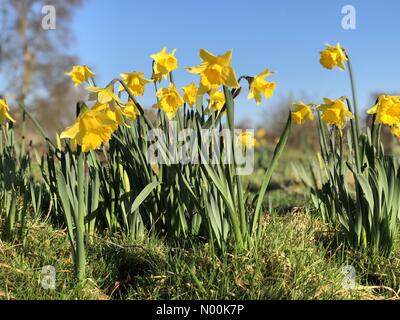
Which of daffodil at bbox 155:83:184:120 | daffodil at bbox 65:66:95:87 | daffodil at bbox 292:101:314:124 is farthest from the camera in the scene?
daffodil at bbox 65:66:95:87

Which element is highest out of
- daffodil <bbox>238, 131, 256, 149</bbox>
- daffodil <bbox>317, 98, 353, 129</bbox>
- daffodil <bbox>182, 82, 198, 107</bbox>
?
daffodil <bbox>182, 82, 198, 107</bbox>

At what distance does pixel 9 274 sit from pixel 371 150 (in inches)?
75.0

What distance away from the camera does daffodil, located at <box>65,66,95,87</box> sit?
2.64 m

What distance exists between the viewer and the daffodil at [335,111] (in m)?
2.46

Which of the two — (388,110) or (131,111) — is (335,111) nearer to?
(388,110)

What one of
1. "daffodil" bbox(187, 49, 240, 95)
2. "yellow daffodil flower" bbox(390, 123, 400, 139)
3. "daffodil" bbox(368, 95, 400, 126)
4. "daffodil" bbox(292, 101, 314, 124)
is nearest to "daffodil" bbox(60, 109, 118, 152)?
"daffodil" bbox(187, 49, 240, 95)

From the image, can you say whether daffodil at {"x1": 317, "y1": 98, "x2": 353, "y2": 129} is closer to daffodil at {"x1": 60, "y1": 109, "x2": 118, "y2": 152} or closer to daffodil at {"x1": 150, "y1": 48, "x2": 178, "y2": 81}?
daffodil at {"x1": 150, "y1": 48, "x2": 178, "y2": 81}

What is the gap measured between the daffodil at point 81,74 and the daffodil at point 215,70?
0.86 m

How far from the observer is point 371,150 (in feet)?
8.52

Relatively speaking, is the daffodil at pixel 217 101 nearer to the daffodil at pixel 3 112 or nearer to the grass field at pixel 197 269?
the grass field at pixel 197 269

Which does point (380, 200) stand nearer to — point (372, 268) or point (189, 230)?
point (372, 268)

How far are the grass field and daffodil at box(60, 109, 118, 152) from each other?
62 centimetres

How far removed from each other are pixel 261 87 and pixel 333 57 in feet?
1.64

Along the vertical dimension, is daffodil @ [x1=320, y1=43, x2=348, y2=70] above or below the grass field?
above
